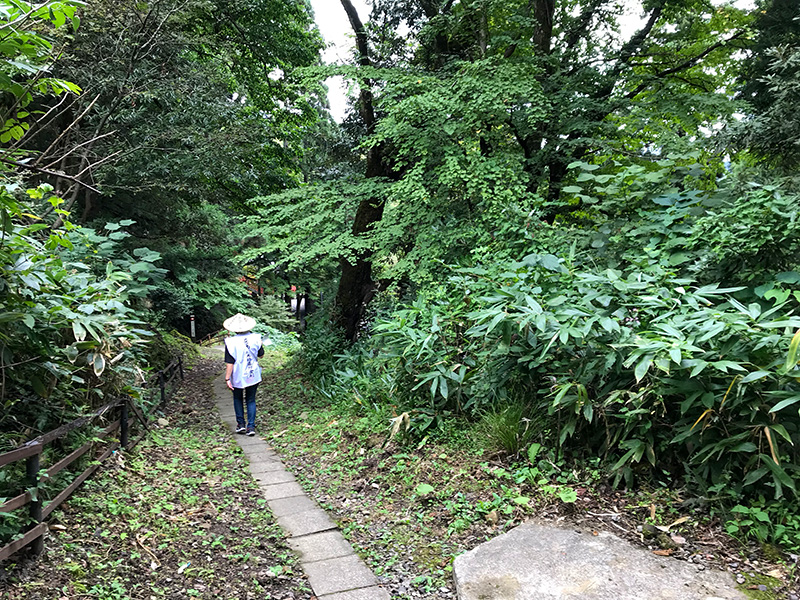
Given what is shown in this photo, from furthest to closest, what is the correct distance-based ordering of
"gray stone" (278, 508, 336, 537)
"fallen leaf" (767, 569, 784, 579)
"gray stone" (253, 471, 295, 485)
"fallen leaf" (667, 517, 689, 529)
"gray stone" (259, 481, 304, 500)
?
"gray stone" (253, 471, 295, 485) → "gray stone" (259, 481, 304, 500) → "gray stone" (278, 508, 336, 537) → "fallen leaf" (667, 517, 689, 529) → "fallen leaf" (767, 569, 784, 579)

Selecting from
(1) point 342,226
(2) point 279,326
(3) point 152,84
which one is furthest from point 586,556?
(2) point 279,326

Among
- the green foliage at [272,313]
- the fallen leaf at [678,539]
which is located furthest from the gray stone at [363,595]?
the green foliage at [272,313]

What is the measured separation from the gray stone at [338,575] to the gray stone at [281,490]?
1.31 meters

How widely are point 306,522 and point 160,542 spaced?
1149 millimetres

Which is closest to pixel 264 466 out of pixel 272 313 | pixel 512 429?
pixel 512 429

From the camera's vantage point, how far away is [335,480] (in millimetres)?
4832

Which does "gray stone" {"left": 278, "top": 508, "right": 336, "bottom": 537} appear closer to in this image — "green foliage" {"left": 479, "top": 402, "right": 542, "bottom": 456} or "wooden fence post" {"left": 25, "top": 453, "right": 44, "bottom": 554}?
"green foliage" {"left": 479, "top": 402, "right": 542, "bottom": 456}

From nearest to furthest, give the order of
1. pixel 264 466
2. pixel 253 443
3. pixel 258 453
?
pixel 264 466
pixel 258 453
pixel 253 443

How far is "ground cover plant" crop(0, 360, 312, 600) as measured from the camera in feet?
8.86

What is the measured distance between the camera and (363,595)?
9.99ft

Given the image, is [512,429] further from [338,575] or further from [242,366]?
[242,366]

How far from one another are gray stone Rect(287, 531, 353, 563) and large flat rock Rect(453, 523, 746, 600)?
1.00 metres

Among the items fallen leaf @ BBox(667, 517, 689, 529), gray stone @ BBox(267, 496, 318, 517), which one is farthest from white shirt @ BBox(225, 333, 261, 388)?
fallen leaf @ BBox(667, 517, 689, 529)

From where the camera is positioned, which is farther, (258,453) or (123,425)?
(258,453)
